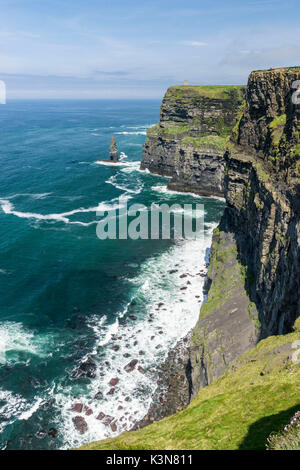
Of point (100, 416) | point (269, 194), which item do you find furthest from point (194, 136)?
point (100, 416)

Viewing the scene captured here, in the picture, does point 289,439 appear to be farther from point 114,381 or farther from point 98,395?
point 114,381

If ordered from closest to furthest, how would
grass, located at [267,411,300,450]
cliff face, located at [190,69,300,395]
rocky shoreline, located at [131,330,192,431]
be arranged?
grass, located at [267,411,300,450] → cliff face, located at [190,69,300,395] → rocky shoreline, located at [131,330,192,431]

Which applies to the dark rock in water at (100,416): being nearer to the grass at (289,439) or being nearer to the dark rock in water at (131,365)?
the dark rock in water at (131,365)

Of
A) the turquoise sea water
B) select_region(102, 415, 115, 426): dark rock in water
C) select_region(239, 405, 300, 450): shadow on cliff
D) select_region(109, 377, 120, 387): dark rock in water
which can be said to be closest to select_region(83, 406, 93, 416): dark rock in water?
the turquoise sea water

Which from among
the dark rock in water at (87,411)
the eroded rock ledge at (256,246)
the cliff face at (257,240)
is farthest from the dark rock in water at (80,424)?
the cliff face at (257,240)

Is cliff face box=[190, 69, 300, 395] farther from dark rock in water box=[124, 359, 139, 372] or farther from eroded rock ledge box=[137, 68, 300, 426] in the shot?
dark rock in water box=[124, 359, 139, 372]

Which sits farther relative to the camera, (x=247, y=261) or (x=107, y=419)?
(x=247, y=261)

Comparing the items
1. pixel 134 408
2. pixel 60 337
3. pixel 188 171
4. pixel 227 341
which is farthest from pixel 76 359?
pixel 188 171
